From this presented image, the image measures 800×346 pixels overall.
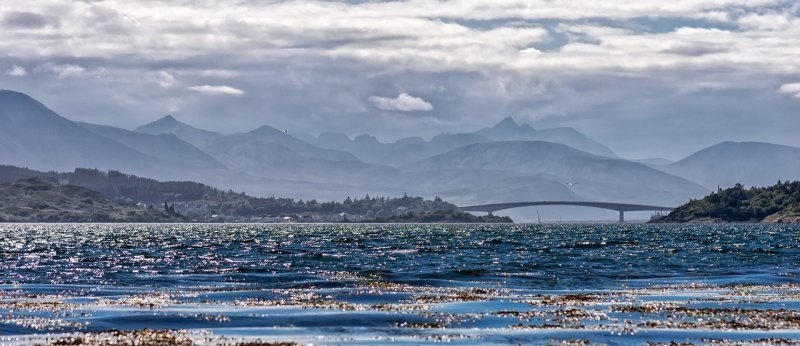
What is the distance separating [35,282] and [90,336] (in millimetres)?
34602

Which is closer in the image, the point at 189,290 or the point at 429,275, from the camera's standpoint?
the point at 189,290

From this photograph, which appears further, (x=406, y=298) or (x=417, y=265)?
(x=417, y=265)

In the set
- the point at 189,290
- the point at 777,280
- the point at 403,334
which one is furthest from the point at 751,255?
the point at 403,334

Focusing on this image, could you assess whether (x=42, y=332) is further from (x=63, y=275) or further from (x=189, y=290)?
(x=63, y=275)

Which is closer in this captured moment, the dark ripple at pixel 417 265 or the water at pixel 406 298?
the water at pixel 406 298

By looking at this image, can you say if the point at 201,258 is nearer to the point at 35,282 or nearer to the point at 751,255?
the point at 35,282

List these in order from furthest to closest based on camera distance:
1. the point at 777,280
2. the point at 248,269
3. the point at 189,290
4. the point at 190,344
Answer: the point at 248,269 → the point at 777,280 → the point at 189,290 → the point at 190,344

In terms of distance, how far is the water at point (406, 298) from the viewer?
49.3m

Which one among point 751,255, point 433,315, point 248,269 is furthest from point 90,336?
point 751,255

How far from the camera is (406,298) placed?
66.3 meters

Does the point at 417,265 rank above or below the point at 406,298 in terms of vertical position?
above

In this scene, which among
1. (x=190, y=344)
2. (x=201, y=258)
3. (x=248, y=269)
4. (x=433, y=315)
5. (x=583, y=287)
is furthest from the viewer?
(x=201, y=258)

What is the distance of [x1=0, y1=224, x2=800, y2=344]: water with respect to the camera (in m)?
49.3

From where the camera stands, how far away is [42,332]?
48.4 metres
